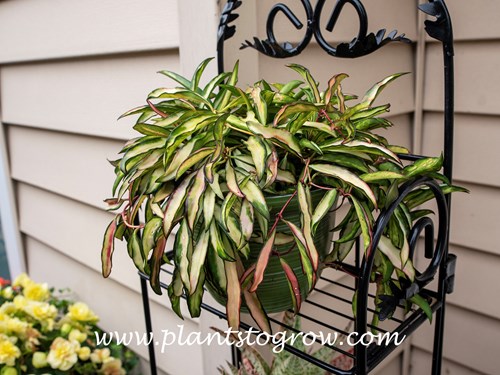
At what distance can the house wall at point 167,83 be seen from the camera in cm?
116

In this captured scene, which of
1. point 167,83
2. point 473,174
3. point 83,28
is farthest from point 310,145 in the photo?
point 83,28

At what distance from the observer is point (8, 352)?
1293mm

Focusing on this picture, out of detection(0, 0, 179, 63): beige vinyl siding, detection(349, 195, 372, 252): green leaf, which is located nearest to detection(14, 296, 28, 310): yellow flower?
detection(0, 0, 179, 63): beige vinyl siding

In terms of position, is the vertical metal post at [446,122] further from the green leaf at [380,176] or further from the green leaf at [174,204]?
the green leaf at [174,204]

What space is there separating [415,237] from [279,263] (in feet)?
0.66

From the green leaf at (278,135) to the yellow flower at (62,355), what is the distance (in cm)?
101

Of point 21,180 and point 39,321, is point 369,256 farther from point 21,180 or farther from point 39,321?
point 21,180

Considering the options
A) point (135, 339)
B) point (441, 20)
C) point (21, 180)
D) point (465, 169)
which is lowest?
point (135, 339)

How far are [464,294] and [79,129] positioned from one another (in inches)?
49.8

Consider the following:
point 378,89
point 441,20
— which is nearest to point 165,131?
point 378,89

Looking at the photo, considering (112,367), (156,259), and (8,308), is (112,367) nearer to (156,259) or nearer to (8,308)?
(8,308)

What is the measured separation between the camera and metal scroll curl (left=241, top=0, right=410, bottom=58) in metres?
0.78

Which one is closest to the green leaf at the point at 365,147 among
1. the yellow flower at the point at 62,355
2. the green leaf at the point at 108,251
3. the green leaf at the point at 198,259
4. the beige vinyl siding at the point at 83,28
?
the green leaf at the point at 198,259

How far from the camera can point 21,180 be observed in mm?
1904
